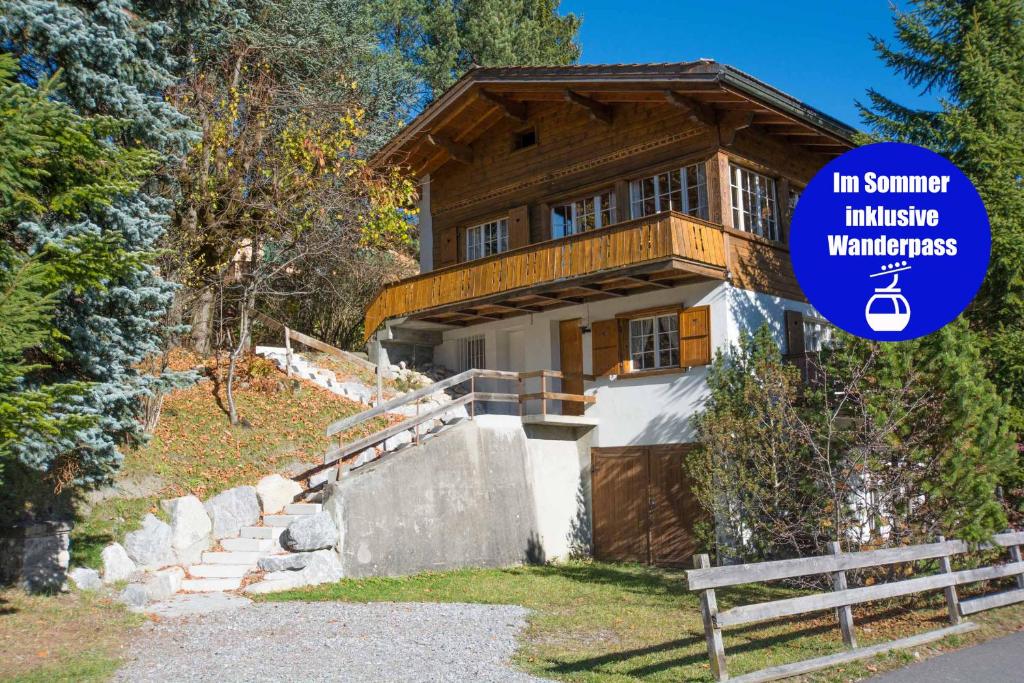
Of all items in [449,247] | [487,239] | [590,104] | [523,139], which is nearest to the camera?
[590,104]

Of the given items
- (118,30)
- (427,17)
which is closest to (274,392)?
(118,30)

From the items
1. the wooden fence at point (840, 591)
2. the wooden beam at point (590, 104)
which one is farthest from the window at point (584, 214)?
the wooden fence at point (840, 591)

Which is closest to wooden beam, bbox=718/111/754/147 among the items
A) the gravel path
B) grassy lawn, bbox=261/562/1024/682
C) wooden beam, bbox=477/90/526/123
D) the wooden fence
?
wooden beam, bbox=477/90/526/123

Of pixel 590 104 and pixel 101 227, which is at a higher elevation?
pixel 590 104

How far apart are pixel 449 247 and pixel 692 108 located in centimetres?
856

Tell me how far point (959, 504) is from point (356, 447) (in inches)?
376

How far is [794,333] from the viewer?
19094mm

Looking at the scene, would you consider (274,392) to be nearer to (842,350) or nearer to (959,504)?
(842,350)

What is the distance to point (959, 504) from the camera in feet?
40.1

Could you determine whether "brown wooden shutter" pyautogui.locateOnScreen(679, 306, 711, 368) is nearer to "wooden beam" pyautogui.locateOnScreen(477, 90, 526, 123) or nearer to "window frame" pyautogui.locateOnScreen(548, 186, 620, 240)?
"window frame" pyautogui.locateOnScreen(548, 186, 620, 240)

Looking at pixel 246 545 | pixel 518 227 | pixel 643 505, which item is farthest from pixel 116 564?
pixel 518 227

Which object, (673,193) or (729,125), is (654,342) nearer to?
(673,193)

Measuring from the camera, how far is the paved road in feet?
28.1

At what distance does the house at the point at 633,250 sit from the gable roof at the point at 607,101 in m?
0.05
